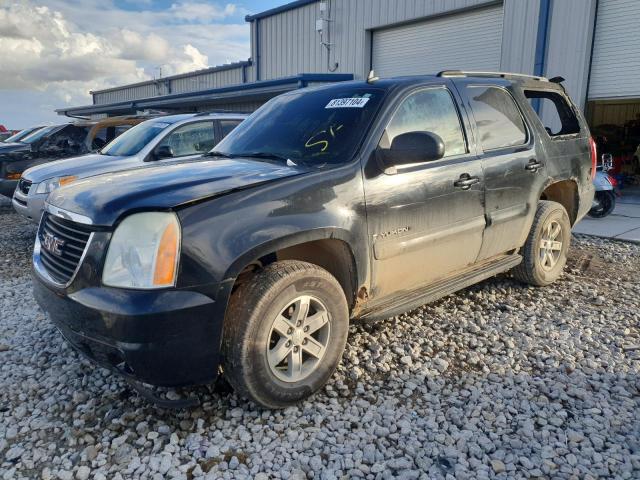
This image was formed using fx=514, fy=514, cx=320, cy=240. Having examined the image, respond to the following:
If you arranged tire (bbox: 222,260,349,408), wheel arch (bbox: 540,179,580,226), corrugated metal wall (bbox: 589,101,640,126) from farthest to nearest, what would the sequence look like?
corrugated metal wall (bbox: 589,101,640,126), wheel arch (bbox: 540,179,580,226), tire (bbox: 222,260,349,408)

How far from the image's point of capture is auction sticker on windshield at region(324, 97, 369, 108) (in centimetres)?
356

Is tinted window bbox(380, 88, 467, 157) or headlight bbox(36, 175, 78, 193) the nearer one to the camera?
tinted window bbox(380, 88, 467, 157)

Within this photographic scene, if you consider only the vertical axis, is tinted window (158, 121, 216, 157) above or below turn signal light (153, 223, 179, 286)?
above

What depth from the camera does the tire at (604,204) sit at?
8.37 metres

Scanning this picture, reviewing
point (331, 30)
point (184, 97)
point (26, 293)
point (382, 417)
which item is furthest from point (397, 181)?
point (184, 97)

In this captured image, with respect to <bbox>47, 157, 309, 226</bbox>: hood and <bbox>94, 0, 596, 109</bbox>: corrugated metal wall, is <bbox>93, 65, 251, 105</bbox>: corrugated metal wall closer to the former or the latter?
<bbox>94, 0, 596, 109</bbox>: corrugated metal wall

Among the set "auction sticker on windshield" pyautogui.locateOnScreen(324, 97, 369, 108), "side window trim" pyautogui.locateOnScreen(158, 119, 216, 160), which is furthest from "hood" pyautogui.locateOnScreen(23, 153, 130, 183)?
"auction sticker on windshield" pyautogui.locateOnScreen(324, 97, 369, 108)

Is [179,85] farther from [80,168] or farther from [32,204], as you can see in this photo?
[32,204]

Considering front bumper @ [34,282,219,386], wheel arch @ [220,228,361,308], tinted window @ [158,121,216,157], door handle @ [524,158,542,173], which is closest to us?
front bumper @ [34,282,219,386]

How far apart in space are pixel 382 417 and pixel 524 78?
3502 millimetres

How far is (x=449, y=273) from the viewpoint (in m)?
3.94

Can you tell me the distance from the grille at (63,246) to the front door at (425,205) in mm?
1638

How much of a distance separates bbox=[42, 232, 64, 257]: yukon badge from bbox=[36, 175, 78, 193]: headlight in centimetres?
361

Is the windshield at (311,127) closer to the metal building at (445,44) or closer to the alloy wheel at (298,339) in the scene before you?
the alloy wheel at (298,339)
